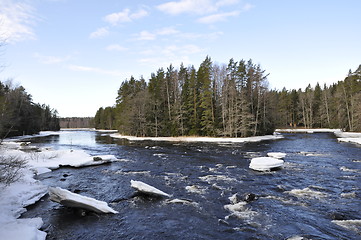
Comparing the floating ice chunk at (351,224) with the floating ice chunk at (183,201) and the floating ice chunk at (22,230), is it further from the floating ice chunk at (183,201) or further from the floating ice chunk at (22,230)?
the floating ice chunk at (22,230)

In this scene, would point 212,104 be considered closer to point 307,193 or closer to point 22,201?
point 307,193

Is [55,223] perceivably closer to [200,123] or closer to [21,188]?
[21,188]

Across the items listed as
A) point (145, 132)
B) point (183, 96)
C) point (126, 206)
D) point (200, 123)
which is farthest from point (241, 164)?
point (145, 132)

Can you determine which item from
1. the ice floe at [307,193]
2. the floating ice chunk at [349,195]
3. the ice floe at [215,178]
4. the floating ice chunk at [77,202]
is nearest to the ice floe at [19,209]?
the floating ice chunk at [77,202]

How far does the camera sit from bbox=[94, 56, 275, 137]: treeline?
4309cm

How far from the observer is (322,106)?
75312 mm

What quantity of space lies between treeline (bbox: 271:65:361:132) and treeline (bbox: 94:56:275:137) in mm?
12240

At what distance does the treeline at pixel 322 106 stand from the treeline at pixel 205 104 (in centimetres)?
1224

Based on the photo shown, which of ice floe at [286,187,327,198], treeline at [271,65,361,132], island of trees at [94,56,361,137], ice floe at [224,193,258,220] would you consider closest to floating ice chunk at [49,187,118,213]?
ice floe at [224,193,258,220]

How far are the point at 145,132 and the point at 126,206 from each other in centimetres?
4269

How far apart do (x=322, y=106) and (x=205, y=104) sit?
5781 cm

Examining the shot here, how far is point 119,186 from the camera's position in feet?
41.0

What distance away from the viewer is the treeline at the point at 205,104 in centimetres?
4309

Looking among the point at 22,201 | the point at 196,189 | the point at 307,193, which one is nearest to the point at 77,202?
the point at 22,201
